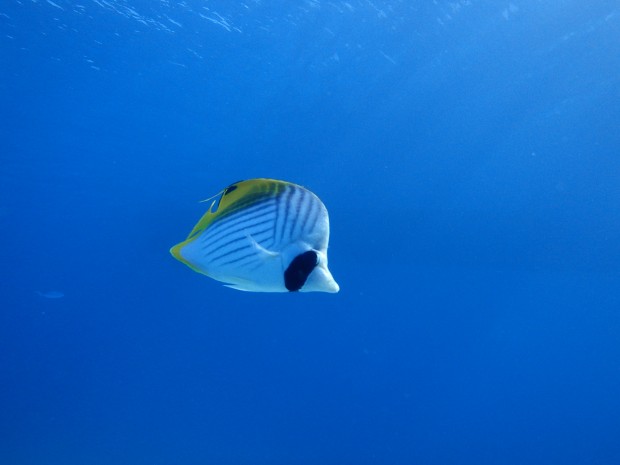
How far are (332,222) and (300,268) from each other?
19539 mm

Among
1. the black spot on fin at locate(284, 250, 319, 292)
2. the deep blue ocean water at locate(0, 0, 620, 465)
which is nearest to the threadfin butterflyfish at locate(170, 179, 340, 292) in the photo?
the black spot on fin at locate(284, 250, 319, 292)

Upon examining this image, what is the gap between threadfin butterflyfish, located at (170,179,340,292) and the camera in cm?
145

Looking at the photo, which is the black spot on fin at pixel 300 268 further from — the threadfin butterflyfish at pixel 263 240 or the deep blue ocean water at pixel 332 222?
the deep blue ocean water at pixel 332 222

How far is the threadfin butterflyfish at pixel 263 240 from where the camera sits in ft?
4.77

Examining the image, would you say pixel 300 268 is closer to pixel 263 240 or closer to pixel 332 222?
pixel 263 240

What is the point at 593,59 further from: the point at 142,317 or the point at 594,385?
the point at 142,317

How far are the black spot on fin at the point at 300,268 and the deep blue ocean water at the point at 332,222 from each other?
40.2ft

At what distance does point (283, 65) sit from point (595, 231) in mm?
15330

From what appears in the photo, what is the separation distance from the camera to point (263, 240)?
1.50m

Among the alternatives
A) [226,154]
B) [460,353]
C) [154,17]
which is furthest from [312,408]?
[154,17]

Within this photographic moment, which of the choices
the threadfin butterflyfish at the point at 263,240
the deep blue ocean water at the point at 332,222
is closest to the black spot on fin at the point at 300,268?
the threadfin butterflyfish at the point at 263,240

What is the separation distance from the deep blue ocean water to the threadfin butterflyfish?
1208cm

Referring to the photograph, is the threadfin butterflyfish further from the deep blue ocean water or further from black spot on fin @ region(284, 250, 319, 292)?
the deep blue ocean water

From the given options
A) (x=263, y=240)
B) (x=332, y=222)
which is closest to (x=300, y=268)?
(x=263, y=240)
